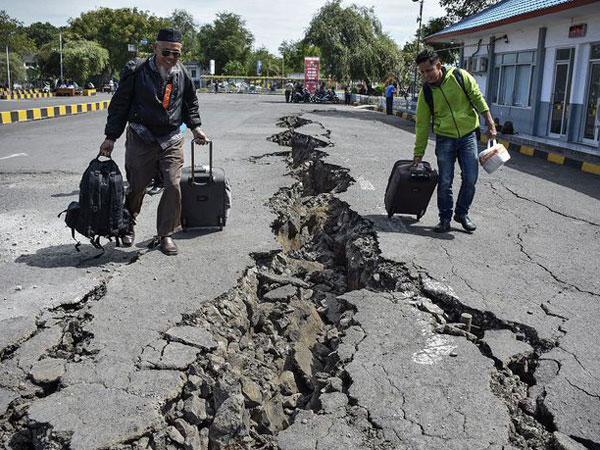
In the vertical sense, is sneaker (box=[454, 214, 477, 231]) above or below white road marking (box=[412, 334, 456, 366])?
above

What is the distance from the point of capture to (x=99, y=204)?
184 inches

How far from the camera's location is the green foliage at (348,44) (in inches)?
1580

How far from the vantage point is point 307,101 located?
38.8 metres

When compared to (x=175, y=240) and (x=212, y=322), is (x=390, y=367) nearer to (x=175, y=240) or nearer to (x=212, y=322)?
(x=212, y=322)

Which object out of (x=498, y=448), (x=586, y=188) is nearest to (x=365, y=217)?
(x=498, y=448)

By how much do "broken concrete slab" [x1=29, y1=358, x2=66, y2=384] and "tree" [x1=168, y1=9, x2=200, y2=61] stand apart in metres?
91.8

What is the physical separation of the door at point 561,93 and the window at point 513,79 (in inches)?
59.9

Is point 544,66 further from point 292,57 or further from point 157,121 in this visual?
point 292,57

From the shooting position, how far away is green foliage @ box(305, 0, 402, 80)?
4012 centimetres

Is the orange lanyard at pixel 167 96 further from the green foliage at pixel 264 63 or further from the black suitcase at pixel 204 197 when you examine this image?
the green foliage at pixel 264 63

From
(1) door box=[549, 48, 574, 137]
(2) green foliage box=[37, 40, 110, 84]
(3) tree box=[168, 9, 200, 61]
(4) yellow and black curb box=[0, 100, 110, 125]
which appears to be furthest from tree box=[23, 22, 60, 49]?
→ (1) door box=[549, 48, 574, 137]

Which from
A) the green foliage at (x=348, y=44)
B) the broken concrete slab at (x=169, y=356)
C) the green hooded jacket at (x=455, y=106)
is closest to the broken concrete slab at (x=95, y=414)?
the broken concrete slab at (x=169, y=356)

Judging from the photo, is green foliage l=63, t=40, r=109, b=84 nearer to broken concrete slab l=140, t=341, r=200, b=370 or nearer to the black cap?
the black cap

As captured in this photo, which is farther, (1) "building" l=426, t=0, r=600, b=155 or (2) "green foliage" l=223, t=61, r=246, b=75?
(2) "green foliage" l=223, t=61, r=246, b=75
